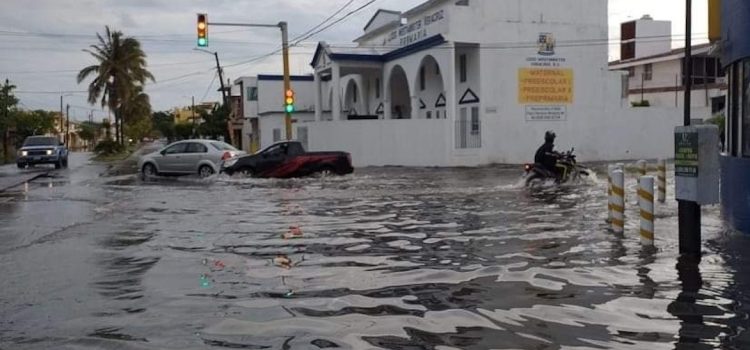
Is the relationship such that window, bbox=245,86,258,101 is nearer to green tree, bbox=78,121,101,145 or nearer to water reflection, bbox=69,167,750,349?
water reflection, bbox=69,167,750,349

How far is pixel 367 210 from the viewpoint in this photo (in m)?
16.5

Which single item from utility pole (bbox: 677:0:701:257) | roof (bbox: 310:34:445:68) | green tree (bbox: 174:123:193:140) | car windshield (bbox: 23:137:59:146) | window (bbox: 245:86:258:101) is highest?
roof (bbox: 310:34:445:68)

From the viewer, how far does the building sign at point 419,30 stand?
3519 centimetres

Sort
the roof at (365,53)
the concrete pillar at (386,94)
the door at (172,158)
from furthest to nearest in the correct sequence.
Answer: the concrete pillar at (386,94) < the roof at (365,53) < the door at (172,158)

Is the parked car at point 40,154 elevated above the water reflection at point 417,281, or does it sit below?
above

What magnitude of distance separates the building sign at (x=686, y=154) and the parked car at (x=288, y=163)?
696 inches

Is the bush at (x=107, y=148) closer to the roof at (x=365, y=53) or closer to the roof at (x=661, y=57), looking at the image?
the roof at (x=365, y=53)

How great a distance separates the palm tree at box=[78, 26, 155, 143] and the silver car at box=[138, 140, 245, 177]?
32.9 metres

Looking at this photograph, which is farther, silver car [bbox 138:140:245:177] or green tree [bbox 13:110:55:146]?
green tree [bbox 13:110:55:146]

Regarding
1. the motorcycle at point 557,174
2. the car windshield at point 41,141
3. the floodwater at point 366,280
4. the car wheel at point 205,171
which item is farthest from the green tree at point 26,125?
the floodwater at point 366,280

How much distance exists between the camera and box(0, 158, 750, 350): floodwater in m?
6.39

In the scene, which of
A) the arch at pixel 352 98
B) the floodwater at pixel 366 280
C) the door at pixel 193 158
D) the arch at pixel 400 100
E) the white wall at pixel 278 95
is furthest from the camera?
the white wall at pixel 278 95

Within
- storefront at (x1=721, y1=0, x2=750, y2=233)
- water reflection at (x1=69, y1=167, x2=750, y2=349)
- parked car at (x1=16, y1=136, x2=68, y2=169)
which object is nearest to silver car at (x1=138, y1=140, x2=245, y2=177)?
parked car at (x1=16, y1=136, x2=68, y2=169)

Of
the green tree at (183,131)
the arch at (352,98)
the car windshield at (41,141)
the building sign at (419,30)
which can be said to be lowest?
the car windshield at (41,141)
